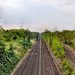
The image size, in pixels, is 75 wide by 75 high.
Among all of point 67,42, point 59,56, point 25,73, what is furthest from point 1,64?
point 67,42

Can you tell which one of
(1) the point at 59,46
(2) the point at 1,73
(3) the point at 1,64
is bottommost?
(2) the point at 1,73

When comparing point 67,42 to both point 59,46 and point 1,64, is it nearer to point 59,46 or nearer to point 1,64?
point 59,46

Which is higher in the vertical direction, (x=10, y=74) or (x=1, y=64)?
(x=1, y=64)

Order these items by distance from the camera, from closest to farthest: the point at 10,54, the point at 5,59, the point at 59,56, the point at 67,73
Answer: the point at 67,73 < the point at 5,59 < the point at 10,54 < the point at 59,56

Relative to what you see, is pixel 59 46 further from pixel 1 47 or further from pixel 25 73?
pixel 1 47

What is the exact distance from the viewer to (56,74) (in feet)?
34.3

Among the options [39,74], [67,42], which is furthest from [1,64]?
Result: [67,42]

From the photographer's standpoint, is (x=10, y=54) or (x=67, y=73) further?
(x=10, y=54)

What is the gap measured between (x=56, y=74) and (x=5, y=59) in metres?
6.87

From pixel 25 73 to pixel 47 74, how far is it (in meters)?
2.80

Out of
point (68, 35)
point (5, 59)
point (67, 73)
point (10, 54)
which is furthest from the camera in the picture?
point (68, 35)

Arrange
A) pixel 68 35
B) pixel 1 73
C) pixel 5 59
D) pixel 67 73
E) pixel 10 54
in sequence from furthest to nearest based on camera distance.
Result: pixel 68 35
pixel 10 54
pixel 5 59
pixel 67 73
pixel 1 73

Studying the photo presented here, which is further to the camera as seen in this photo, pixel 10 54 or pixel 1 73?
pixel 10 54

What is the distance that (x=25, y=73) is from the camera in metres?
10.7
